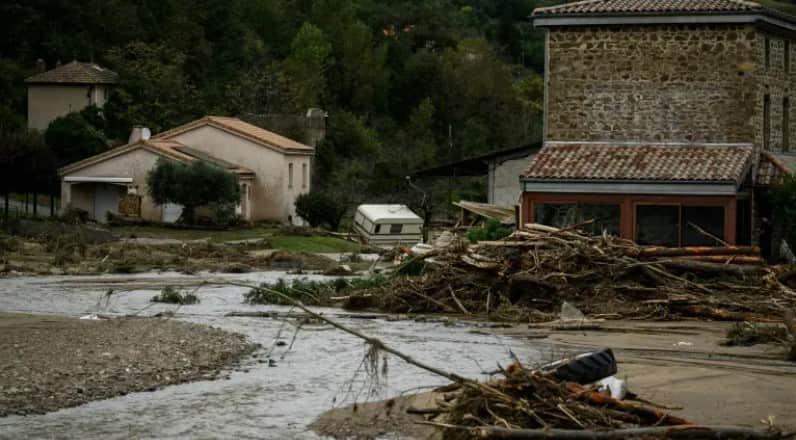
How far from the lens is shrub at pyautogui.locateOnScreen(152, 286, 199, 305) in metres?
35.4

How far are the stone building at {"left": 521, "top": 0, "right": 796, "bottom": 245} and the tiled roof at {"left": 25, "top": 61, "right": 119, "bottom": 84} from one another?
39.6 metres

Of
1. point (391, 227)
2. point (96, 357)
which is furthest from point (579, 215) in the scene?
point (391, 227)

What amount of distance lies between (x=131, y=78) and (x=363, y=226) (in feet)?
74.4

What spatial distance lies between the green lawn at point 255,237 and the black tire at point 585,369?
3448 centimetres

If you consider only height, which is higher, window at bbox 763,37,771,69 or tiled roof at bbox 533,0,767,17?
tiled roof at bbox 533,0,767,17

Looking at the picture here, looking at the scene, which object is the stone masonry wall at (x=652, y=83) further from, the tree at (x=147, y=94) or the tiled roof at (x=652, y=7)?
the tree at (x=147, y=94)

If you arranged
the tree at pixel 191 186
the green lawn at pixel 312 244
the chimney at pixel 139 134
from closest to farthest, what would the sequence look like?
the green lawn at pixel 312 244 < the tree at pixel 191 186 < the chimney at pixel 139 134

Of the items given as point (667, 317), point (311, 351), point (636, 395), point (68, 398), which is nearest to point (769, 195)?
point (667, 317)

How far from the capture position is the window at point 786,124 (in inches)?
1612

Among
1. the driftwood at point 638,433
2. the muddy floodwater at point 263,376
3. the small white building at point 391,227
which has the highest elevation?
the small white building at point 391,227

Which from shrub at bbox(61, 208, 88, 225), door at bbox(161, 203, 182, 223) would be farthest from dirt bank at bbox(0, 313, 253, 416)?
door at bbox(161, 203, 182, 223)

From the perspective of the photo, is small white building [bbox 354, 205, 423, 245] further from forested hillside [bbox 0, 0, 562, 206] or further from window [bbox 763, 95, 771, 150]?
window [bbox 763, 95, 771, 150]

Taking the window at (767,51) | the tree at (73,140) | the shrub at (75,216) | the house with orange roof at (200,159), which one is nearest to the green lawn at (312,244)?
the house with orange roof at (200,159)

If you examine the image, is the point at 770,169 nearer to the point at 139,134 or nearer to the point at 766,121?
the point at 766,121
